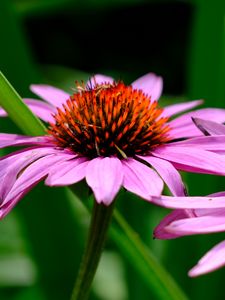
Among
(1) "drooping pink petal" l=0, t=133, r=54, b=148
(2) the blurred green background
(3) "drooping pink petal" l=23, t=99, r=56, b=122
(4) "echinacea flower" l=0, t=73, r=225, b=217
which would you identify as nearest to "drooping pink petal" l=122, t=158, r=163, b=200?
(4) "echinacea flower" l=0, t=73, r=225, b=217

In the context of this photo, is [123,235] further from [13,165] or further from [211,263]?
[211,263]

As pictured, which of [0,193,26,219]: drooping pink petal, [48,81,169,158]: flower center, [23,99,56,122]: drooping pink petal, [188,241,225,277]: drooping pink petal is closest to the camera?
[188,241,225,277]: drooping pink petal

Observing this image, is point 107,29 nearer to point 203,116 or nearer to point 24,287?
point 24,287

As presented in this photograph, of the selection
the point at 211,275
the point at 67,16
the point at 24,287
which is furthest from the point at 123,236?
the point at 67,16

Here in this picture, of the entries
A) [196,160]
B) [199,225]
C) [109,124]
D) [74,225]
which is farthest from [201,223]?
[74,225]

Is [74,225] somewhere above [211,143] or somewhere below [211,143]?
below

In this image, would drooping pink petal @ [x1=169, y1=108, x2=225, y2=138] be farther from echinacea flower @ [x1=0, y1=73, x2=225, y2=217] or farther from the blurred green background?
the blurred green background
